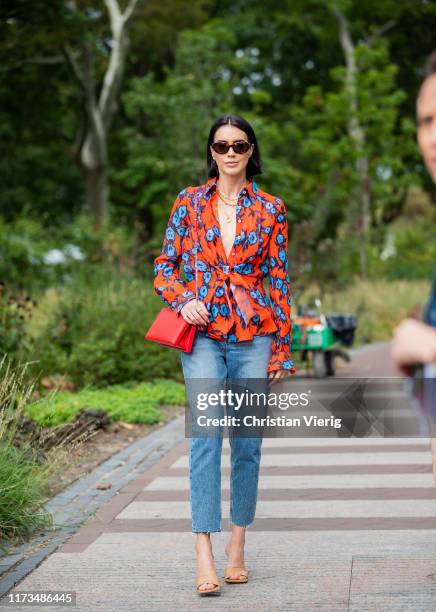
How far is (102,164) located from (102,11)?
3388mm

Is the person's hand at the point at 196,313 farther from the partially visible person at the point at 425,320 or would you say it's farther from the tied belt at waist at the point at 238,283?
the partially visible person at the point at 425,320

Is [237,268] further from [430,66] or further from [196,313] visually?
[430,66]

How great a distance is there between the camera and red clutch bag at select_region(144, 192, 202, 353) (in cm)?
430

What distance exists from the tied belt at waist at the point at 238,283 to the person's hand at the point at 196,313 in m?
0.11

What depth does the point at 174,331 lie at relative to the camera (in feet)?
14.2

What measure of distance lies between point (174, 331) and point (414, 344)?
6.86ft

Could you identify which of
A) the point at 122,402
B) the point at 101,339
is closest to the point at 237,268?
the point at 122,402

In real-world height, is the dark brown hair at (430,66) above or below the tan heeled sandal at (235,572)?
above

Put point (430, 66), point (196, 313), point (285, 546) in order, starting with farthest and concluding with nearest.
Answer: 1. point (285, 546)
2. point (196, 313)
3. point (430, 66)

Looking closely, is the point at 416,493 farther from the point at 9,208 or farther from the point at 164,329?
the point at 9,208

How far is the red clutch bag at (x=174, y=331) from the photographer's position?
4.30 m

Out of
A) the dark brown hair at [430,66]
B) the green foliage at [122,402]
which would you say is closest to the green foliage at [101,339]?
the green foliage at [122,402]

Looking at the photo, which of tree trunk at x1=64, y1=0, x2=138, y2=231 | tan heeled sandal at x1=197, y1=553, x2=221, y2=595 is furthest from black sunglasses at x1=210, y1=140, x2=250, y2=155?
tree trunk at x1=64, y1=0, x2=138, y2=231

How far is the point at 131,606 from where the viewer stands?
13.9 feet
